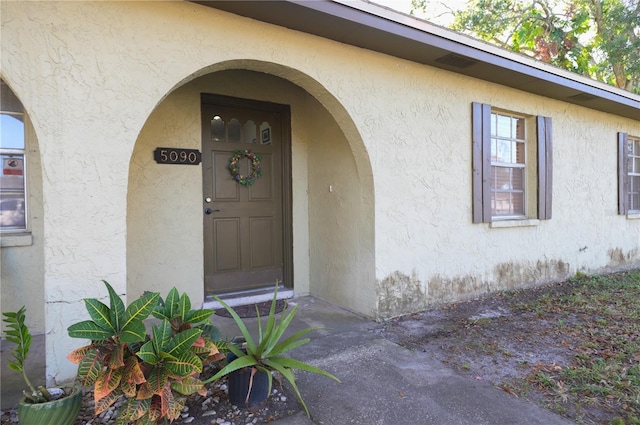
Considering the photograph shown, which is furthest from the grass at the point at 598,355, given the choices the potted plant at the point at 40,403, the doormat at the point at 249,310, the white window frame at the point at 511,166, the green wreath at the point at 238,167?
the green wreath at the point at 238,167

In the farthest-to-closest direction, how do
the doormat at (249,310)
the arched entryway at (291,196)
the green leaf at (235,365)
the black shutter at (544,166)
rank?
the black shutter at (544,166) < the doormat at (249,310) < the arched entryway at (291,196) < the green leaf at (235,365)

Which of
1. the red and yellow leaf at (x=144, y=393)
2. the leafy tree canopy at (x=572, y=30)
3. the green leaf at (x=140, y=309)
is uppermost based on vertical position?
the leafy tree canopy at (x=572, y=30)

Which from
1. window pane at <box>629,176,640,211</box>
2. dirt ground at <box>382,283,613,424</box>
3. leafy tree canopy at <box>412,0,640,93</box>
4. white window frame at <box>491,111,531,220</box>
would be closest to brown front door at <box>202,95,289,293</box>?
dirt ground at <box>382,283,613,424</box>

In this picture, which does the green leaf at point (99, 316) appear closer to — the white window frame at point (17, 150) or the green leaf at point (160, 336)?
the green leaf at point (160, 336)

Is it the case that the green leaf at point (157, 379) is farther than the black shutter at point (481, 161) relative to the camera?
No

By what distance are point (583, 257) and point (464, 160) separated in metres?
3.20

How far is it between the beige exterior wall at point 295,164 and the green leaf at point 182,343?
0.91m

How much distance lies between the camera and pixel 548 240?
5539 mm

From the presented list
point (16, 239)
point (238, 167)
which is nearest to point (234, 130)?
point (238, 167)

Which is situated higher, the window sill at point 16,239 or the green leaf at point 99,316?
the window sill at point 16,239

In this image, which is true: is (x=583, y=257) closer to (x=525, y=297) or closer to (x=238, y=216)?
(x=525, y=297)

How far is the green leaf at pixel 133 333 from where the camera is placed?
190 cm

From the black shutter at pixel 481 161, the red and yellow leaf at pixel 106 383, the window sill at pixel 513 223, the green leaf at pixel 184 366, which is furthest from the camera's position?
the window sill at pixel 513 223

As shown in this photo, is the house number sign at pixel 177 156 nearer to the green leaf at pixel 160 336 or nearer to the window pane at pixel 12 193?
the window pane at pixel 12 193
